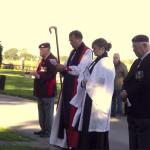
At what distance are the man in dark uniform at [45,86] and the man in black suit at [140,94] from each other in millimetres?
4580

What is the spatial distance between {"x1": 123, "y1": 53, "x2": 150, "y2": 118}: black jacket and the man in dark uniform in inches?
181

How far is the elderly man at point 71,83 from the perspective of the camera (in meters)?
9.77

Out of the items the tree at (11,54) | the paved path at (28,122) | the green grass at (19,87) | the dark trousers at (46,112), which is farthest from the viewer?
the tree at (11,54)

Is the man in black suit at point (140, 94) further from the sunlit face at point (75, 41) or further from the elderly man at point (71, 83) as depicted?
the sunlit face at point (75, 41)

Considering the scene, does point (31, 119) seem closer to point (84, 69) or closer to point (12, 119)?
point (12, 119)

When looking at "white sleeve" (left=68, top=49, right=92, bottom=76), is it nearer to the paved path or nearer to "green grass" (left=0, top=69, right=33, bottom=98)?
the paved path

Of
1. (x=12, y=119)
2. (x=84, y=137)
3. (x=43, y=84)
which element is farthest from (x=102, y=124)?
(x=12, y=119)

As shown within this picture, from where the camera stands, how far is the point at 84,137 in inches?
349

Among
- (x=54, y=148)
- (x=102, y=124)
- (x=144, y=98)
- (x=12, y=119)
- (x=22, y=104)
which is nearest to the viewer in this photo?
(x=144, y=98)

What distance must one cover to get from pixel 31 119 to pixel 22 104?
4.23 metres

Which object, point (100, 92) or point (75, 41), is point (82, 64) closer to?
point (75, 41)

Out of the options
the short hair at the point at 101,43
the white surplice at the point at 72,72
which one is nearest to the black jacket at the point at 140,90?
the short hair at the point at 101,43

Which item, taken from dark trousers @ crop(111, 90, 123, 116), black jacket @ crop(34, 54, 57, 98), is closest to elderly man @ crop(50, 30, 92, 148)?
black jacket @ crop(34, 54, 57, 98)

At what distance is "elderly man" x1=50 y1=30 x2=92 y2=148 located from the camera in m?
9.77
